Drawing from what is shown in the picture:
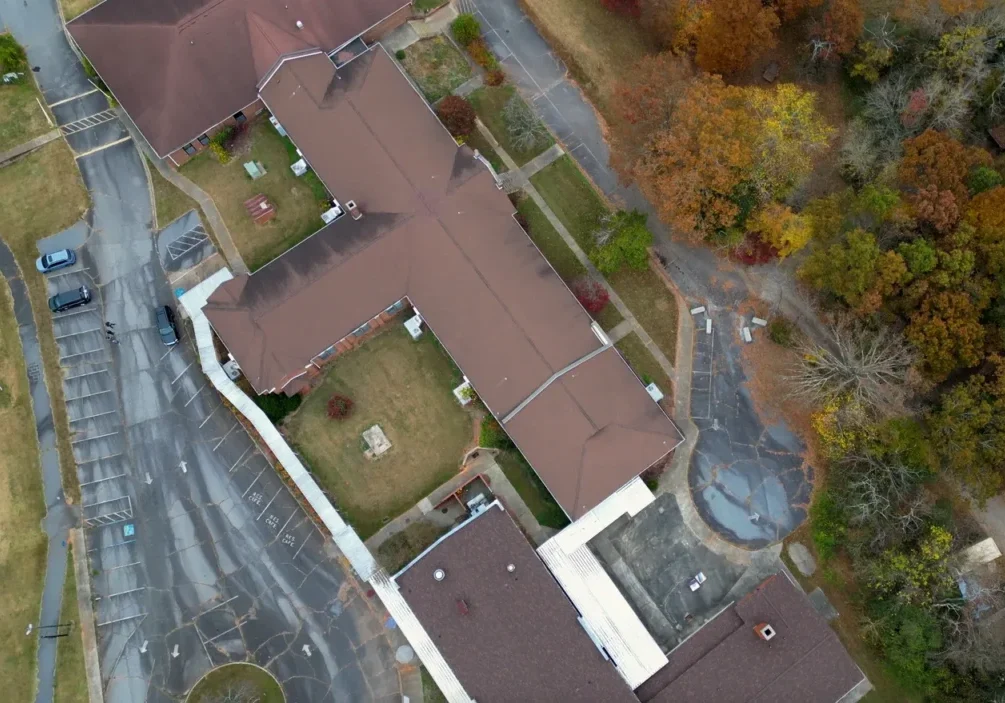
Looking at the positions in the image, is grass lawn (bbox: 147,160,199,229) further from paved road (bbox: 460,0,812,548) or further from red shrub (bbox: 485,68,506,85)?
paved road (bbox: 460,0,812,548)

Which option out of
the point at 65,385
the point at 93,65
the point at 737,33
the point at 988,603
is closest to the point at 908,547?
the point at 988,603

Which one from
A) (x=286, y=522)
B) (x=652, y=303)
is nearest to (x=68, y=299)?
(x=286, y=522)

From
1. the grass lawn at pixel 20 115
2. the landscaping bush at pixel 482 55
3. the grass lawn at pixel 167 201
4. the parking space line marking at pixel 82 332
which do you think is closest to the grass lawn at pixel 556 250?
the landscaping bush at pixel 482 55

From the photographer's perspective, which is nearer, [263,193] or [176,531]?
[176,531]

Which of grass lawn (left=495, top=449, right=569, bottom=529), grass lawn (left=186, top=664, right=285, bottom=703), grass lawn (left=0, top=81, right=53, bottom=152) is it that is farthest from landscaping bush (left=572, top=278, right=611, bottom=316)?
grass lawn (left=0, top=81, right=53, bottom=152)

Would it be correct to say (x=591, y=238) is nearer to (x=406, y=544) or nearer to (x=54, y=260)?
(x=406, y=544)

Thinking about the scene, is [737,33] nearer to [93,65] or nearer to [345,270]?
[345,270]
